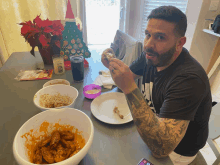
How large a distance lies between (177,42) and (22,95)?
0.97m

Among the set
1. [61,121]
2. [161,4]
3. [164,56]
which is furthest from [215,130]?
[161,4]

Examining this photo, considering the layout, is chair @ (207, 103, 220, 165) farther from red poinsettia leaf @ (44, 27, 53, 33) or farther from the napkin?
red poinsettia leaf @ (44, 27, 53, 33)

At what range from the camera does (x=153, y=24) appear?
2.31 ft

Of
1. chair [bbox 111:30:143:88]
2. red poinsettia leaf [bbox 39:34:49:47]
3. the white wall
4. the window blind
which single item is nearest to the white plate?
chair [bbox 111:30:143:88]

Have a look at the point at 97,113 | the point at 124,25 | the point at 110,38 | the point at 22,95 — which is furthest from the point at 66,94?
the point at 110,38

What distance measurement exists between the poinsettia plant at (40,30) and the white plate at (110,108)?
2.18ft

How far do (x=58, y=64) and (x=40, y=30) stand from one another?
0.97 feet

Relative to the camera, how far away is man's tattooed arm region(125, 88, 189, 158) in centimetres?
58

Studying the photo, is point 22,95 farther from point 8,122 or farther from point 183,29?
point 183,29

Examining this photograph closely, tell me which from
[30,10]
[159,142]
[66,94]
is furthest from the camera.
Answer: [30,10]

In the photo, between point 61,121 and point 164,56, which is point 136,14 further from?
point 61,121

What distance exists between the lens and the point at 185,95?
627mm

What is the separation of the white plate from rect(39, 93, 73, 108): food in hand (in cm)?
15

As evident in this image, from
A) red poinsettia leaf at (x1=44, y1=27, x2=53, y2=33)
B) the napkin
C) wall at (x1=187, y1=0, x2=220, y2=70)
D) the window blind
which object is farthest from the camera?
the window blind
